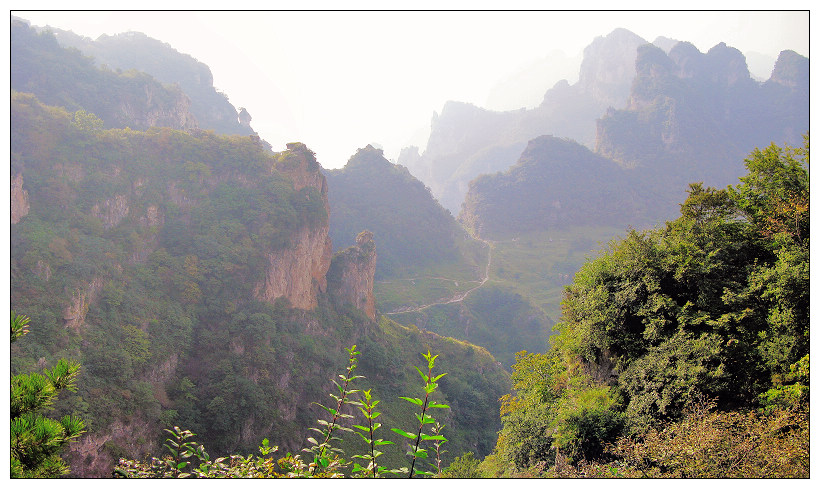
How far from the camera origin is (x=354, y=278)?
46.4 meters

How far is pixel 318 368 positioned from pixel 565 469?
28.3m

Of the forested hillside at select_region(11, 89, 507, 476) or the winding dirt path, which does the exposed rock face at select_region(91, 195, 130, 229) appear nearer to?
the forested hillside at select_region(11, 89, 507, 476)

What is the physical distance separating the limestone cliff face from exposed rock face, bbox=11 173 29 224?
51.7 ft

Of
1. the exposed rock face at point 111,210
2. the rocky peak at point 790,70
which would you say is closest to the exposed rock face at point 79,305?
the exposed rock face at point 111,210

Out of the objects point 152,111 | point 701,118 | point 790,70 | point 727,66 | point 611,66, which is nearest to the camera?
point 152,111

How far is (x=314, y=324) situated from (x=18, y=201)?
2279 cm

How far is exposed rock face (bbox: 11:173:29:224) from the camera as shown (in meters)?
24.5

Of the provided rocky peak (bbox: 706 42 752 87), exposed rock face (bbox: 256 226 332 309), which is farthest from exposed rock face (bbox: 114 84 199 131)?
rocky peak (bbox: 706 42 752 87)

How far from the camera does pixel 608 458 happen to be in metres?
11.7

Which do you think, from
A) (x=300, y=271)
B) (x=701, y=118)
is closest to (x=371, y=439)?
(x=300, y=271)

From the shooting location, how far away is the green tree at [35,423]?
13.7 feet

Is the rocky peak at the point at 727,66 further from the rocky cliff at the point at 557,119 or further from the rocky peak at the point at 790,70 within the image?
the rocky cliff at the point at 557,119

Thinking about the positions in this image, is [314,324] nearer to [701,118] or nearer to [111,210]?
[111,210]

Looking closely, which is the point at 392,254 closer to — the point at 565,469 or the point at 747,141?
the point at 565,469
